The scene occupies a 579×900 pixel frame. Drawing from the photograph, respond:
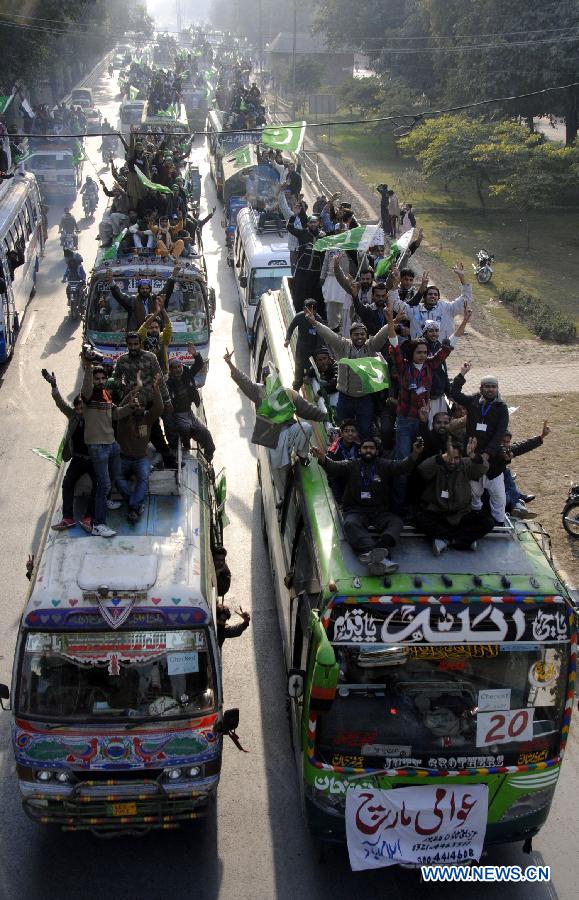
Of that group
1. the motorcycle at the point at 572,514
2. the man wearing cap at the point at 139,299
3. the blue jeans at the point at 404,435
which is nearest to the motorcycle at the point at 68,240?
the man wearing cap at the point at 139,299

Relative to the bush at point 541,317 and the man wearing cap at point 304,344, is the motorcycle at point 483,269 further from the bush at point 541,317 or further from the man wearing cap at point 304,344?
the man wearing cap at point 304,344

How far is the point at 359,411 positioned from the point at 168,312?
21.0ft

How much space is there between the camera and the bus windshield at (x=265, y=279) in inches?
765

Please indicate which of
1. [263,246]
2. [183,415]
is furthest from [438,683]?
[263,246]

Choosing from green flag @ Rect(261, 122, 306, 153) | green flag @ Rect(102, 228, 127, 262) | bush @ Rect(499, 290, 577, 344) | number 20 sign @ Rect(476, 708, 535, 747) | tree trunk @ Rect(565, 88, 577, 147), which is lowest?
bush @ Rect(499, 290, 577, 344)

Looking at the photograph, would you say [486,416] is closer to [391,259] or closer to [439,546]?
[439,546]

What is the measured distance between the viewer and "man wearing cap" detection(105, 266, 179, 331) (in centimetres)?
1380

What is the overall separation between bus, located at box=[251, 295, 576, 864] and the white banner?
2 centimetres

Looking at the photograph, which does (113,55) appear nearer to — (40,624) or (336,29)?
(336,29)

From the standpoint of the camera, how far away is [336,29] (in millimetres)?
58344

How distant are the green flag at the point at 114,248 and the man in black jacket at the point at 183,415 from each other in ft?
19.6

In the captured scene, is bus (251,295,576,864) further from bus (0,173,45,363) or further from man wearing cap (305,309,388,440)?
bus (0,173,45,363)

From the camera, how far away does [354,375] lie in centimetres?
953

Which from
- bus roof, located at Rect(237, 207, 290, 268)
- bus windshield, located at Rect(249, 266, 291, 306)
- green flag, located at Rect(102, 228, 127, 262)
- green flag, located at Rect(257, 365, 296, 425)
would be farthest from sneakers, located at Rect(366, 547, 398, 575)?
bus roof, located at Rect(237, 207, 290, 268)
